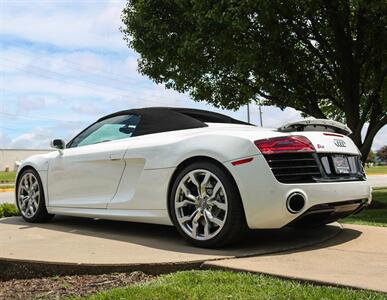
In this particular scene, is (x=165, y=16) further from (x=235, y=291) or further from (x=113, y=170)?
(x=235, y=291)

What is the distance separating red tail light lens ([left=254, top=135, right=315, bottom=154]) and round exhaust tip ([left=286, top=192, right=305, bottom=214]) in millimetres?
376

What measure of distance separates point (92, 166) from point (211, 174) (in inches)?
67.6

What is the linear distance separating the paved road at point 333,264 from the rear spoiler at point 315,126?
1.05 meters

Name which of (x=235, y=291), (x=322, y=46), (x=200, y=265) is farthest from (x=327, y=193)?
(x=322, y=46)

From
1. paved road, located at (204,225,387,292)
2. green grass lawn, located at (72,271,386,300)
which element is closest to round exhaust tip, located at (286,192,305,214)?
paved road, located at (204,225,387,292)

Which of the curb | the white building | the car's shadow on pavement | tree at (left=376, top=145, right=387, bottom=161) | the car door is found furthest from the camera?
tree at (left=376, top=145, right=387, bottom=161)

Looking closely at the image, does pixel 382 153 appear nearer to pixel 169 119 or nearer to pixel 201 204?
pixel 169 119

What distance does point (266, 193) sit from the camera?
409cm

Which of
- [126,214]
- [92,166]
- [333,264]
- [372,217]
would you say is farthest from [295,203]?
[372,217]

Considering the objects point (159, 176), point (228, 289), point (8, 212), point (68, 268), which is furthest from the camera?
point (8, 212)

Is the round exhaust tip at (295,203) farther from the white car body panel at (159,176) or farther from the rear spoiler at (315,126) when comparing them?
the rear spoiler at (315,126)

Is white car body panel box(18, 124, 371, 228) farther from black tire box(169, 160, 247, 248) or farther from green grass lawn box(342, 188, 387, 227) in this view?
green grass lawn box(342, 188, 387, 227)

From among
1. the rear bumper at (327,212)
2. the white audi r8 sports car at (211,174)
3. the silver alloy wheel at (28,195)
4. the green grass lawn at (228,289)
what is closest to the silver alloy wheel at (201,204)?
the white audi r8 sports car at (211,174)

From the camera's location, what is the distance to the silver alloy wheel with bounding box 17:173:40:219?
6.34m
